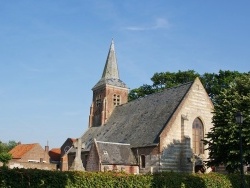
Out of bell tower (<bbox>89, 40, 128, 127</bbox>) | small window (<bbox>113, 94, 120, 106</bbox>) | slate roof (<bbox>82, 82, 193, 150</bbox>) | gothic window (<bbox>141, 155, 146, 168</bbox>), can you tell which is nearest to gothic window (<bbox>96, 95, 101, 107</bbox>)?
bell tower (<bbox>89, 40, 128, 127</bbox>)

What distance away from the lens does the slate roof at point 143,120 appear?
35250 mm

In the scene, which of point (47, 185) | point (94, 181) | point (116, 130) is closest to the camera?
point (47, 185)

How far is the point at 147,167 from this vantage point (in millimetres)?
33469

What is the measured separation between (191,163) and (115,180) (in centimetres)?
1715

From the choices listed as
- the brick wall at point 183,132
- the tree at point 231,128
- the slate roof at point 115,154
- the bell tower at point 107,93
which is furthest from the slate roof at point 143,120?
the tree at point 231,128

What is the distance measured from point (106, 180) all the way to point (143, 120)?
73.3 ft

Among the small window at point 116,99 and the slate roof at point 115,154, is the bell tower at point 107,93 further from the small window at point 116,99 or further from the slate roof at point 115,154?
the slate roof at point 115,154

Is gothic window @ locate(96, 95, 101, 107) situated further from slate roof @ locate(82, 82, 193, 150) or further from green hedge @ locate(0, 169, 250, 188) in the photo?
green hedge @ locate(0, 169, 250, 188)

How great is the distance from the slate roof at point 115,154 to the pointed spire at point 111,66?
1957 cm

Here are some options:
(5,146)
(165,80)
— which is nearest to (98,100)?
(165,80)

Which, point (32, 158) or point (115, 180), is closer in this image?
point (115, 180)

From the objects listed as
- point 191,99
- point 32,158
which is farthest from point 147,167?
point 32,158

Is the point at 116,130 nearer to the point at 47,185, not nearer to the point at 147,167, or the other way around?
the point at 147,167

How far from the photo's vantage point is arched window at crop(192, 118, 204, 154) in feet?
116
